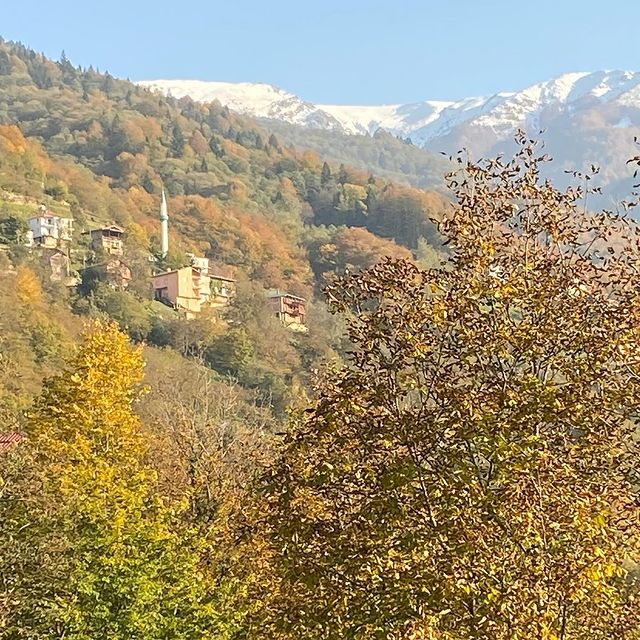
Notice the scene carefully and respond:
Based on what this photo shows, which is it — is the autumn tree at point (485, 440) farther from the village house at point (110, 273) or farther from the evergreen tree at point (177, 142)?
the evergreen tree at point (177, 142)

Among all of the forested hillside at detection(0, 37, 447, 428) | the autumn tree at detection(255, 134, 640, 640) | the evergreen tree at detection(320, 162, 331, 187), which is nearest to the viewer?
the autumn tree at detection(255, 134, 640, 640)

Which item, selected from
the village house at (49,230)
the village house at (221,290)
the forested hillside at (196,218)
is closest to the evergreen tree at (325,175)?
the forested hillside at (196,218)

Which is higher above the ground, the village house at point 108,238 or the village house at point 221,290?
the village house at point 108,238

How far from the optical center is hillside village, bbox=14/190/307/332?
84938 mm

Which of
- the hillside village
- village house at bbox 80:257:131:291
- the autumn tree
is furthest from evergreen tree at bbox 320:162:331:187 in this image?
the autumn tree

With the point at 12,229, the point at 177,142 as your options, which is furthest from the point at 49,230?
the point at 177,142

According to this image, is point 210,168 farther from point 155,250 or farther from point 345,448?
point 345,448

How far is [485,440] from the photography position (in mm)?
7777

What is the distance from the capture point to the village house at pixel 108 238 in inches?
3770

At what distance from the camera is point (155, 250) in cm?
11000

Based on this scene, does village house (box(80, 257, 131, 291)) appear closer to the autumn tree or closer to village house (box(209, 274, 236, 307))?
village house (box(209, 274, 236, 307))

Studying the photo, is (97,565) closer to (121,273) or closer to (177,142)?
(121,273)

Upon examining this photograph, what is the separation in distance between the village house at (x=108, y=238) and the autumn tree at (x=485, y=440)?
289ft

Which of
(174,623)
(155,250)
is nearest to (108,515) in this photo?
(174,623)
